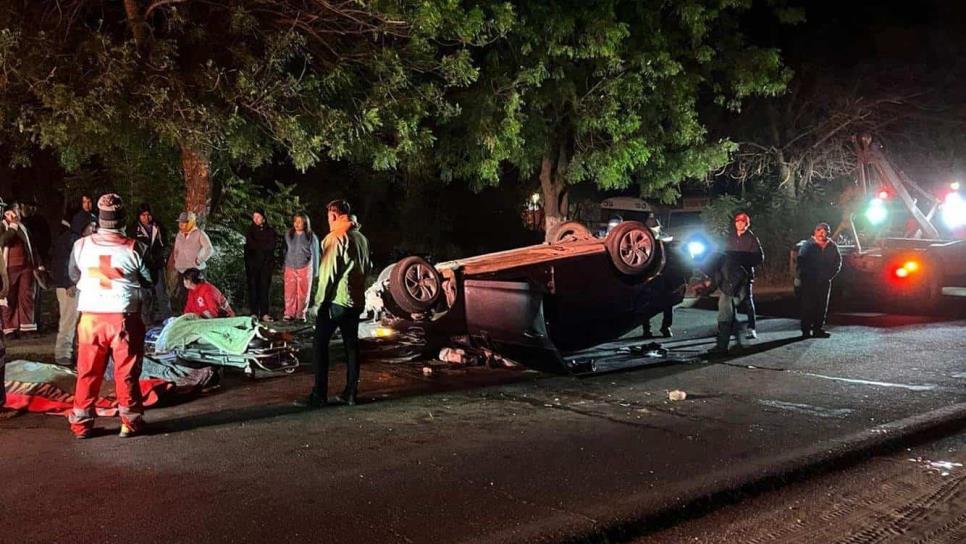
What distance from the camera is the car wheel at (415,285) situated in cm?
760

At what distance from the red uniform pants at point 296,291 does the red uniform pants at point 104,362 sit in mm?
5742

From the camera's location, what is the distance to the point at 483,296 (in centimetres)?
774

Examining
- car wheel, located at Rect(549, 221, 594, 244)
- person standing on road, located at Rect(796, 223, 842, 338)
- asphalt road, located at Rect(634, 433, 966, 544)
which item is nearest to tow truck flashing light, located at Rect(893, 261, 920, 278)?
person standing on road, located at Rect(796, 223, 842, 338)

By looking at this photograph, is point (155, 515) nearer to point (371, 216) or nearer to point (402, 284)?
point (402, 284)

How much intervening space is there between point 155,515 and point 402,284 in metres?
3.75

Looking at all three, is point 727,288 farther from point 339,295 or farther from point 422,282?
point 339,295

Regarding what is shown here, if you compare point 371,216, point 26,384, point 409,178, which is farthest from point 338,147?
point 371,216

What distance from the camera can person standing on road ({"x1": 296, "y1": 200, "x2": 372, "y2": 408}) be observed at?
21.0 ft

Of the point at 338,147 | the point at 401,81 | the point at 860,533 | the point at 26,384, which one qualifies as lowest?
the point at 860,533

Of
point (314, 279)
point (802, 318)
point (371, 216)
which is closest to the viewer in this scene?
point (802, 318)

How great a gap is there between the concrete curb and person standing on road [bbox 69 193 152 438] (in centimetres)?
324

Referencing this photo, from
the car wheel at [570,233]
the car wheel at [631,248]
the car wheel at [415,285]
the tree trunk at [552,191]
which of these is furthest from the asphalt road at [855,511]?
the tree trunk at [552,191]

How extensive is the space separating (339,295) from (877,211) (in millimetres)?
12165

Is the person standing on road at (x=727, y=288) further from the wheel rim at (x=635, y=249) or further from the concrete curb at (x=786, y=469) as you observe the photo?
the concrete curb at (x=786, y=469)
